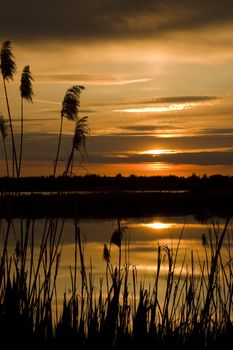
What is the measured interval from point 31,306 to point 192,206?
24.6m

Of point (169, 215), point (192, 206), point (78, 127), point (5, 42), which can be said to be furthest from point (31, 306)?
point (192, 206)

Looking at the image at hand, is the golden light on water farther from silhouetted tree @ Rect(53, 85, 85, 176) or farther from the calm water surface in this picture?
silhouetted tree @ Rect(53, 85, 85, 176)

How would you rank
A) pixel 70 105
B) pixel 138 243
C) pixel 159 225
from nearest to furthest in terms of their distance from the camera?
pixel 70 105
pixel 138 243
pixel 159 225

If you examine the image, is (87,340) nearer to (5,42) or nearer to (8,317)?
(8,317)

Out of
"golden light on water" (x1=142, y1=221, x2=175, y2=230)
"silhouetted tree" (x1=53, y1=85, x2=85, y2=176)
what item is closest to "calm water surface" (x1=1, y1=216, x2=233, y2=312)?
"golden light on water" (x1=142, y1=221, x2=175, y2=230)

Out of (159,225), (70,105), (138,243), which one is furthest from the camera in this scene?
(159,225)

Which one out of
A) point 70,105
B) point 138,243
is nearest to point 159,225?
point 138,243

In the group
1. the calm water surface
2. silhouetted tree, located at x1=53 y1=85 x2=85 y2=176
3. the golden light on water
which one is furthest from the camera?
the golden light on water

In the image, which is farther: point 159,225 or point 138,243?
point 159,225

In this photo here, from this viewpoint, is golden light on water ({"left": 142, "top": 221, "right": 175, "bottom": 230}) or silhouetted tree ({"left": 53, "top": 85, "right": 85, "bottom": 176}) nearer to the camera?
silhouetted tree ({"left": 53, "top": 85, "right": 85, "bottom": 176})

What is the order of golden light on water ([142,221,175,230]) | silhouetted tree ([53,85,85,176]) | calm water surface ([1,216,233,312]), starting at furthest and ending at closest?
golden light on water ([142,221,175,230]) → calm water surface ([1,216,233,312]) → silhouetted tree ([53,85,85,176])

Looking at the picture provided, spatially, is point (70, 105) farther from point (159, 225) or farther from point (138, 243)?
point (159, 225)

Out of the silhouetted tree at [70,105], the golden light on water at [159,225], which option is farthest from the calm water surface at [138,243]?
the silhouetted tree at [70,105]

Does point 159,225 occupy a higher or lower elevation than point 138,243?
higher
